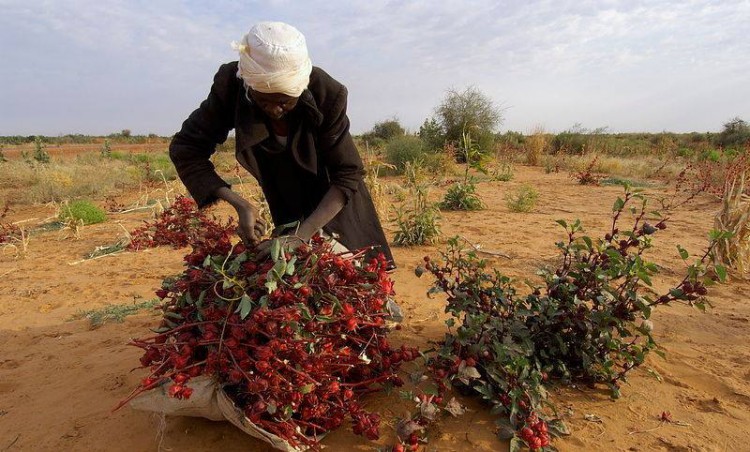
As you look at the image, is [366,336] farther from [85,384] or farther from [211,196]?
[85,384]

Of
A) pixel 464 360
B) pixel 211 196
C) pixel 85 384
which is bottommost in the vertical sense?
pixel 85 384

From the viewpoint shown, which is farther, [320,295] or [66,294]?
[66,294]

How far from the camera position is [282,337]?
5.17 feet

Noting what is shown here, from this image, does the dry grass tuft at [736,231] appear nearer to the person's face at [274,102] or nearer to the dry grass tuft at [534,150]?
the person's face at [274,102]

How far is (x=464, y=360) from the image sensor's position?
1850 mm

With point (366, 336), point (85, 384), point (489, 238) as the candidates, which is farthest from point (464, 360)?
point (489, 238)

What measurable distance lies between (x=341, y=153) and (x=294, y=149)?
0.71ft

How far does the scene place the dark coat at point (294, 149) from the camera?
203 centimetres

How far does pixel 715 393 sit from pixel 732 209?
229 centimetres

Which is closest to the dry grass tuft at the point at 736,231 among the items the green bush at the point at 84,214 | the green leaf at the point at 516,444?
the green leaf at the point at 516,444

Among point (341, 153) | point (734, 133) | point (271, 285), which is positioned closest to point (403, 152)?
point (341, 153)


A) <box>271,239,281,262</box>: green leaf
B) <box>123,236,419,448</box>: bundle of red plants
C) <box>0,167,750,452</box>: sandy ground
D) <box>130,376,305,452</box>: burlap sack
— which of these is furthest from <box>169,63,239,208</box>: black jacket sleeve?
<box>0,167,750,452</box>: sandy ground

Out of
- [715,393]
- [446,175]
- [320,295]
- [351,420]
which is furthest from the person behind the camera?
[446,175]

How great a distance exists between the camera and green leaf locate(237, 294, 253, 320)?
1.53 metres
